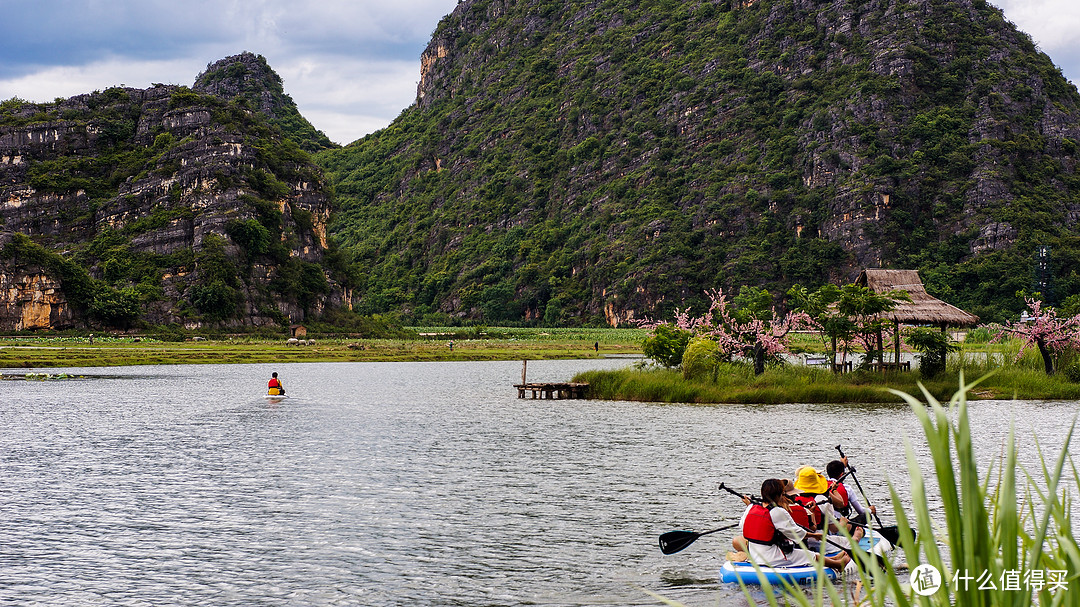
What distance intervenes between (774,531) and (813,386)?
3013 centimetres

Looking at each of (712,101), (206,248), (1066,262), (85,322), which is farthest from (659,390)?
(712,101)

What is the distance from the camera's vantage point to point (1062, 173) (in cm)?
15125

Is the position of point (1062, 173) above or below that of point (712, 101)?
below

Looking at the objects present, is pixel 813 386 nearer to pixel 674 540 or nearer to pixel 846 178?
pixel 674 540

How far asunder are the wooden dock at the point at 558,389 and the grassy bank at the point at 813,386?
2.64 metres

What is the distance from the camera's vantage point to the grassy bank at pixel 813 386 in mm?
Result: 42500

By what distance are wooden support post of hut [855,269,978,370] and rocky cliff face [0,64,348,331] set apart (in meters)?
91.2

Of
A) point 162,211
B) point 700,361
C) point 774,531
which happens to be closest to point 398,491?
point 774,531

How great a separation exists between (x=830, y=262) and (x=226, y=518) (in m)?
150

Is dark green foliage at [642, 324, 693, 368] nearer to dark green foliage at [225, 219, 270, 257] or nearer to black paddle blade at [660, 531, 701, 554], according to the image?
black paddle blade at [660, 531, 701, 554]

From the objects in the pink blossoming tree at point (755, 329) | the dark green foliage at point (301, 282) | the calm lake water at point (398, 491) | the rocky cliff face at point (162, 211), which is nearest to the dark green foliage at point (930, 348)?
the calm lake water at point (398, 491)

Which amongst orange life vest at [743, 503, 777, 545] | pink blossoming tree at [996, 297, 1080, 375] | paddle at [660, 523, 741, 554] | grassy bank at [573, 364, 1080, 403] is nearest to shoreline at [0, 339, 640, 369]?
grassy bank at [573, 364, 1080, 403]

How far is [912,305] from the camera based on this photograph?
1919 inches

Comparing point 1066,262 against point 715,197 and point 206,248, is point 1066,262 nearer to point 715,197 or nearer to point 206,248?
point 715,197
